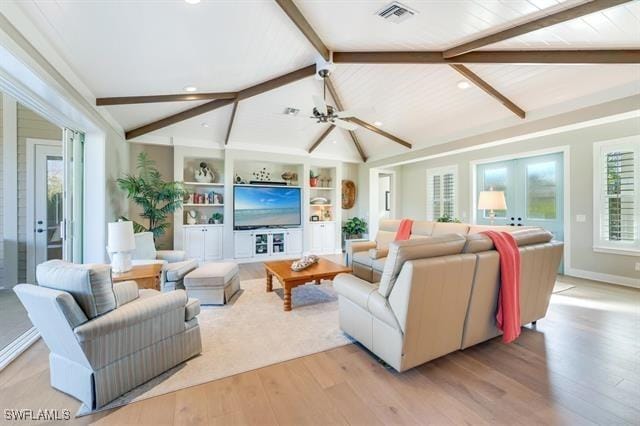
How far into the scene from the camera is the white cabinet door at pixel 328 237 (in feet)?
24.3

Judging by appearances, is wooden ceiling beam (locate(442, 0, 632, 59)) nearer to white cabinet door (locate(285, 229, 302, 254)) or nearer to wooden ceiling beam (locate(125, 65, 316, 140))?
wooden ceiling beam (locate(125, 65, 316, 140))

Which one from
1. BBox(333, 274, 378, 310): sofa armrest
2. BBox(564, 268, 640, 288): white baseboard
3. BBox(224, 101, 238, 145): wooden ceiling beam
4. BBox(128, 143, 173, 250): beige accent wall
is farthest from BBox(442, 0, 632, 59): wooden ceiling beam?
BBox(128, 143, 173, 250): beige accent wall

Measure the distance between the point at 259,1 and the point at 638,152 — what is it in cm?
584

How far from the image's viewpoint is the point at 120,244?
108 inches

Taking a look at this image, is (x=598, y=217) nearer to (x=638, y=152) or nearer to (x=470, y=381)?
(x=638, y=152)

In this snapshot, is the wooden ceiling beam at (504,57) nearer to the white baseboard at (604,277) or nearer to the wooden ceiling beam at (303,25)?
the wooden ceiling beam at (303,25)

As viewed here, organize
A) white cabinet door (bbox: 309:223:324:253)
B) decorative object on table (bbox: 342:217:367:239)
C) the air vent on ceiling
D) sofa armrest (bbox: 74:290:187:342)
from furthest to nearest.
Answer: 1. decorative object on table (bbox: 342:217:367:239)
2. white cabinet door (bbox: 309:223:324:253)
3. the air vent on ceiling
4. sofa armrest (bbox: 74:290:187:342)

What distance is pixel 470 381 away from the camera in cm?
199

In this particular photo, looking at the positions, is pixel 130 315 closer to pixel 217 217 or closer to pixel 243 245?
pixel 243 245

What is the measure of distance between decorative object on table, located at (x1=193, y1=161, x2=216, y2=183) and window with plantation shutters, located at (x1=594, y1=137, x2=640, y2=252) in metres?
7.39

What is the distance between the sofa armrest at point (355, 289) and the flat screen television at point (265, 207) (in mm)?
4178

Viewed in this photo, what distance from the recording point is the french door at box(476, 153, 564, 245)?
207 inches

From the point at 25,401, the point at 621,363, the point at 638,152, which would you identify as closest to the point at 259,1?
the point at 25,401

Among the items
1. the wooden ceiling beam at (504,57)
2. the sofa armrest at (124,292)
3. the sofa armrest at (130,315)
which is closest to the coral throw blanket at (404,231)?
the wooden ceiling beam at (504,57)
